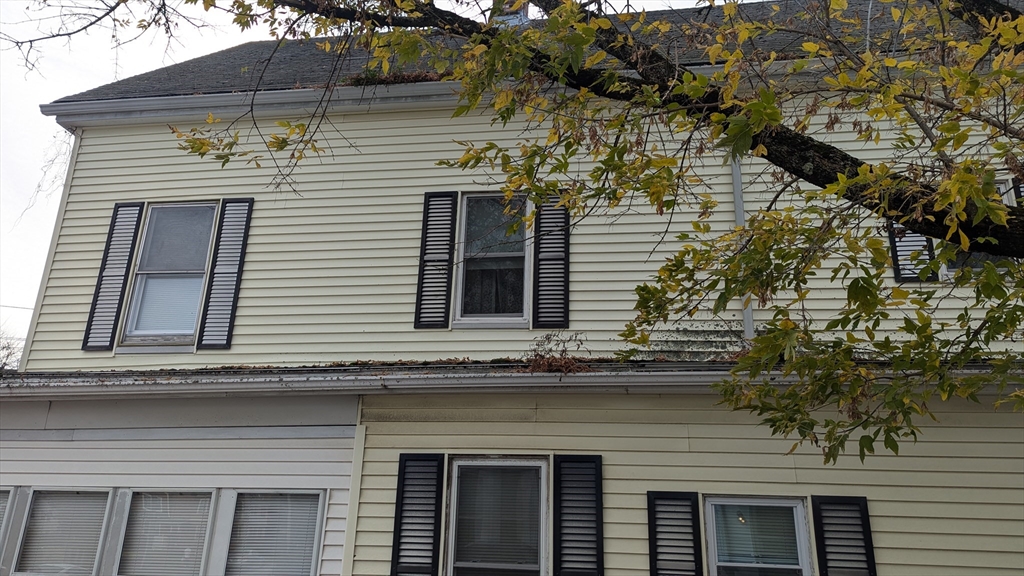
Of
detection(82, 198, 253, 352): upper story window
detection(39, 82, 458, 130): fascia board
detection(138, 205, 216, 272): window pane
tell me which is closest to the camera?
detection(82, 198, 253, 352): upper story window

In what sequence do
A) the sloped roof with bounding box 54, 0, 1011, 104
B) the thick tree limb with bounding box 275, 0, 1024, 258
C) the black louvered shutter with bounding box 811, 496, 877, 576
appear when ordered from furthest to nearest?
1. the sloped roof with bounding box 54, 0, 1011, 104
2. the black louvered shutter with bounding box 811, 496, 877, 576
3. the thick tree limb with bounding box 275, 0, 1024, 258

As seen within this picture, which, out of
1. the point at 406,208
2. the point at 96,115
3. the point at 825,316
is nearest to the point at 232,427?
the point at 406,208

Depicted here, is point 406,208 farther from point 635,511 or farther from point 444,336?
point 635,511

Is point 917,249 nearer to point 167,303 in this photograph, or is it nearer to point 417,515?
point 417,515

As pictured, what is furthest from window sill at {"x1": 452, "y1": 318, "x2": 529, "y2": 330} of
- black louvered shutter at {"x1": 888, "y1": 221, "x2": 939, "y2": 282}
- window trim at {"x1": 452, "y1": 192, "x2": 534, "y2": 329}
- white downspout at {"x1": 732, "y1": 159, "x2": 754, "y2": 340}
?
black louvered shutter at {"x1": 888, "y1": 221, "x2": 939, "y2": 282}

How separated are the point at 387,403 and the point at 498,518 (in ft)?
4.83

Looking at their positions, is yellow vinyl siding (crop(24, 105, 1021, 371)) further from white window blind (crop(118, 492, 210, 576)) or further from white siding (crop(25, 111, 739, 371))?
white window blind (crop(118, 492, 210, 576))

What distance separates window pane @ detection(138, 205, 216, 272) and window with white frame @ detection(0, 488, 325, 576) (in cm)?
247

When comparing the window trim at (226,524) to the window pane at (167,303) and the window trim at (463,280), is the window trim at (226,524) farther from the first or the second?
Answer: the window trim at (463,280)

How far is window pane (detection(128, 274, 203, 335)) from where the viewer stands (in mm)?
8016

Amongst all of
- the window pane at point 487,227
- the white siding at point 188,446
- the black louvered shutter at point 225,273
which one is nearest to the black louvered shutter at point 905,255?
Answer: the window pane at point 487,227

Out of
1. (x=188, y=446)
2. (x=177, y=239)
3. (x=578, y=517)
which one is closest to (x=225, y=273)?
(x=177, y=239)

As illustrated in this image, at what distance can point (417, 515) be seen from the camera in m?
6.66

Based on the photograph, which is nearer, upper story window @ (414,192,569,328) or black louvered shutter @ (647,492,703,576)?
black louvered shutter @ (647,492,703,576)
